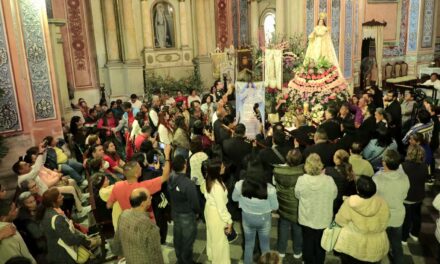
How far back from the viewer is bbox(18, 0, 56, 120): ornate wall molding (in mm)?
6797

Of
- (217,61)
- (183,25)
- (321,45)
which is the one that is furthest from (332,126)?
(183,25)

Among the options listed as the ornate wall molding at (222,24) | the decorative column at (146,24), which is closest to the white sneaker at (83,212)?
the decorative column at (146,24)

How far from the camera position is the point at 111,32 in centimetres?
1279

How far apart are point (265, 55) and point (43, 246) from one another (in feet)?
21.1

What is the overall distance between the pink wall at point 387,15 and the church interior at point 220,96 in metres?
0.05

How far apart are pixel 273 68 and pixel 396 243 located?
216 inches

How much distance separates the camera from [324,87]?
7.76 m

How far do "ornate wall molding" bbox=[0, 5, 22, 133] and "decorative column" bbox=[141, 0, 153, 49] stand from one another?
7.38 m

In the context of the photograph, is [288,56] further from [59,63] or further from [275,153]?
[59,63]

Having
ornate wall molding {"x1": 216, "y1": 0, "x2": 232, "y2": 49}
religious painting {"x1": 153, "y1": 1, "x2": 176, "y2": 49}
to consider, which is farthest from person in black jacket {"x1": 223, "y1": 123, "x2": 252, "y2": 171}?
ornate wall molding {"x1": 216, "y1": 0, "x2": 232, "y2": 49}

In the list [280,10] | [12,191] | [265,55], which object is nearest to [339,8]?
[280,10]

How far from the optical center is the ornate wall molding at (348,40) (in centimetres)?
1111

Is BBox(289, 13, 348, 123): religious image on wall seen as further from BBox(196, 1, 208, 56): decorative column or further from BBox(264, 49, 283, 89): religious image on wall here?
BBox(196, 1, 208, 56): decorative column

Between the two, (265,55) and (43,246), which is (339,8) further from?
(43,246)
